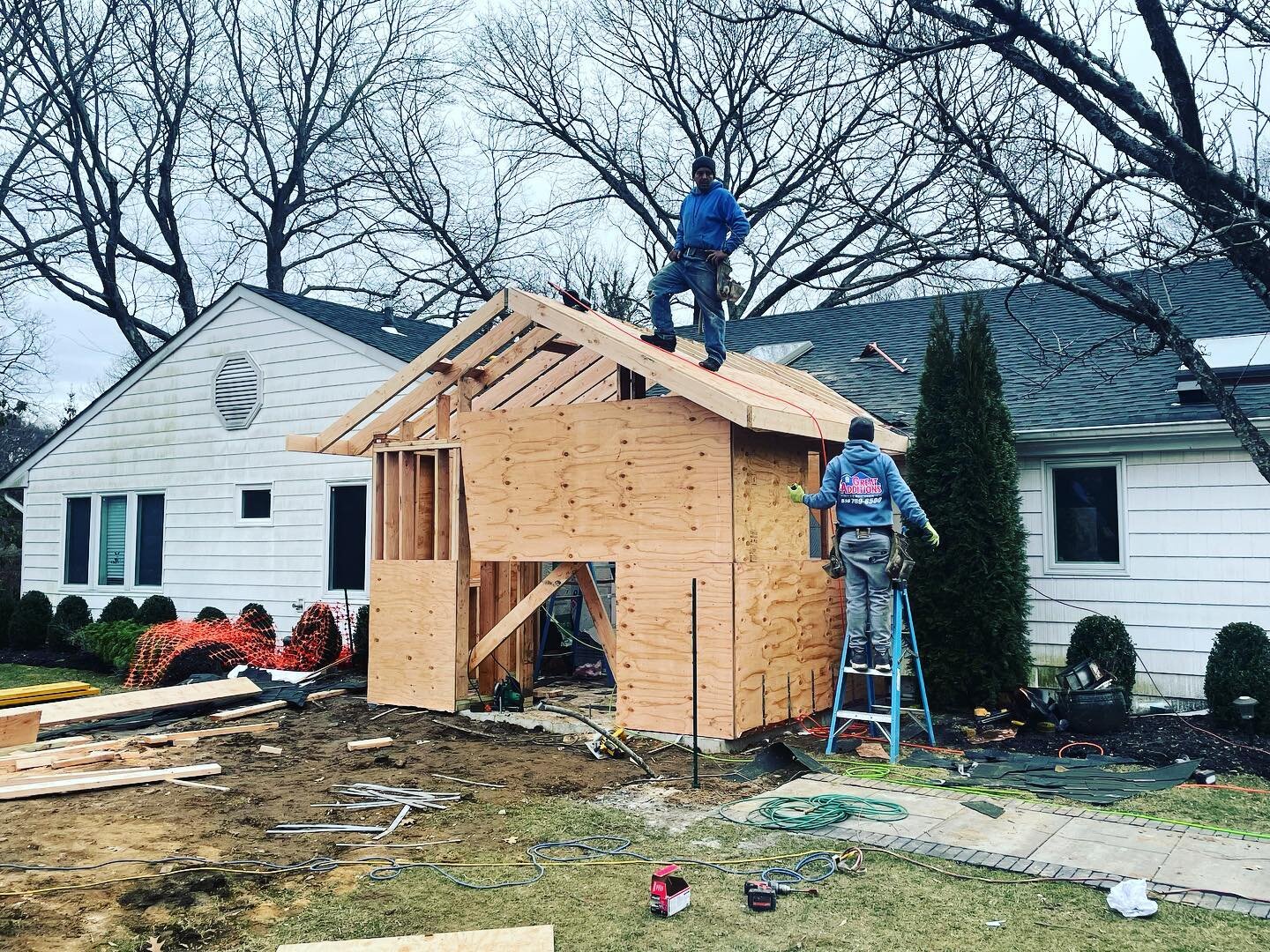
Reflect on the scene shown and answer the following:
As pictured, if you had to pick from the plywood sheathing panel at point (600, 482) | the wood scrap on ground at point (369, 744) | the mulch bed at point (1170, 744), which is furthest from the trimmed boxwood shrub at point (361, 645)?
the mulch bed at point (1170, 744)

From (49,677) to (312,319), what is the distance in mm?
5704

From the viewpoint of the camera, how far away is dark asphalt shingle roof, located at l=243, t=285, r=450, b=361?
13.0 m

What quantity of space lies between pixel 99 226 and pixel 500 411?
21064 mm

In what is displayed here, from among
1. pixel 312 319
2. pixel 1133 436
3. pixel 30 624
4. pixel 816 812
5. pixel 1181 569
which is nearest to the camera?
pixel 816 812

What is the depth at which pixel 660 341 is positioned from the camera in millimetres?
8273

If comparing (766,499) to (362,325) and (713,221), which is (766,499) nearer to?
(713,221)

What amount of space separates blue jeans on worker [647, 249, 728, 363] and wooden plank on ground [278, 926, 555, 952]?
16.6 feet

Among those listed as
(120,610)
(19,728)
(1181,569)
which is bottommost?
(19,728)

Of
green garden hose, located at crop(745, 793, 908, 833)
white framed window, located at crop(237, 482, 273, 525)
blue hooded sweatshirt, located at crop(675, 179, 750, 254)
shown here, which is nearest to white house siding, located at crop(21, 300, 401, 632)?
white framed window, located at crop(237, 482, 273, 525)

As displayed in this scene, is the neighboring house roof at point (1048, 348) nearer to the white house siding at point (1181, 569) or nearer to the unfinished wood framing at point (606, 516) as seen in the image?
the white house siding at point (1181, 569)

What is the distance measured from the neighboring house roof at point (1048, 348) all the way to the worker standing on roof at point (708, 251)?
236 centimetres

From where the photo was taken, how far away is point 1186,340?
565 cm

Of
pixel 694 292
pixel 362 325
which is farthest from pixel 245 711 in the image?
pixel 362 325

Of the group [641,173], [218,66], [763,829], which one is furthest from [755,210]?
[763,829]
